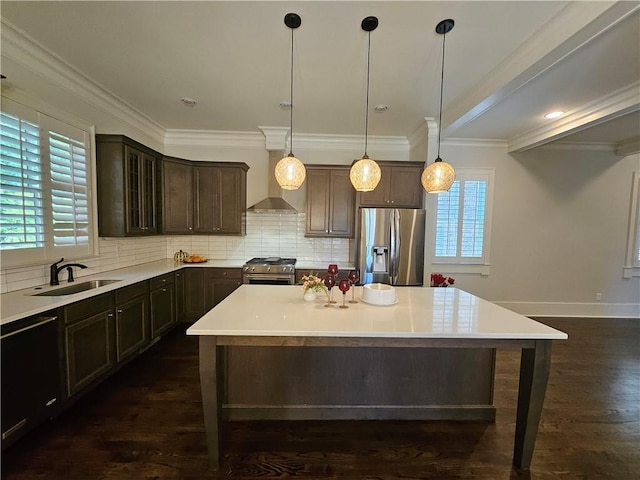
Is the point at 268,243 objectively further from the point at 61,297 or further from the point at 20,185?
the point at 20,185

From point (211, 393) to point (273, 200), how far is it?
2884 millimetres

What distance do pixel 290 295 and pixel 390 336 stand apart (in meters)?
0.96

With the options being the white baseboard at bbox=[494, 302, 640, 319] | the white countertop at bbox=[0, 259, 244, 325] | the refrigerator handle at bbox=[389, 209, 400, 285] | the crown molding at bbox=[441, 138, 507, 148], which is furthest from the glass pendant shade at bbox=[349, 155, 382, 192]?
the white baseboard at bbox=[494, 302, 640, 319]

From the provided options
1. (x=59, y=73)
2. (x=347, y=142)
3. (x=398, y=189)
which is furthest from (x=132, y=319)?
(x=347, y=142)

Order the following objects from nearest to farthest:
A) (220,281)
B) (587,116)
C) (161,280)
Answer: (587,116), (161,280), (220,281)

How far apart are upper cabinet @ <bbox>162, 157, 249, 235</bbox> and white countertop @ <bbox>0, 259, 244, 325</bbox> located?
691 millimetres

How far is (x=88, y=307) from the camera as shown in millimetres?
2207

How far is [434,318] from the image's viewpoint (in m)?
1.74

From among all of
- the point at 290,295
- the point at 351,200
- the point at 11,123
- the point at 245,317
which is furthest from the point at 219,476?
the point at 351,200

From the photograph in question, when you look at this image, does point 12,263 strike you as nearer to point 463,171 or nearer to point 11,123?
point 11,123

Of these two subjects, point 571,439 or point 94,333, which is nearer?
point 571,439

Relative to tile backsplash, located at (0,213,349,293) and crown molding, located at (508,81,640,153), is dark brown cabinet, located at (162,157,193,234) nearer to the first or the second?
tile backsplash, located at (0,213,349,293)

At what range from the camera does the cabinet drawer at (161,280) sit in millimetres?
3145

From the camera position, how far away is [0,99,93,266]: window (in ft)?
6.80
